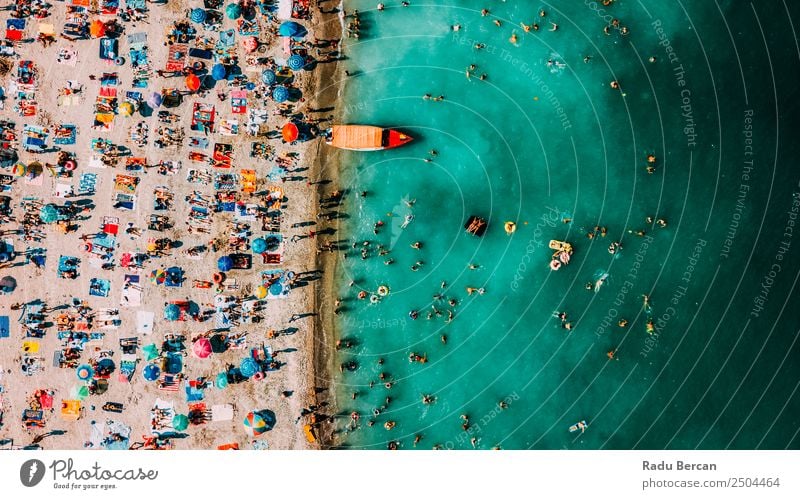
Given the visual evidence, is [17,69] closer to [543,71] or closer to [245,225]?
[245,225]

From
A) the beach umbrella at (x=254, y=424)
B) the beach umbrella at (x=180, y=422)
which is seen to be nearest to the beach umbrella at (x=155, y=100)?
the beach umbrella at (x=180, y=422)

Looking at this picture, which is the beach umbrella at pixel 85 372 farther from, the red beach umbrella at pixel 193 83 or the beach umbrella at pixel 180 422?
the red beach umbrella at pixel 193 83

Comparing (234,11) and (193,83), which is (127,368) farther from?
(234,11)
